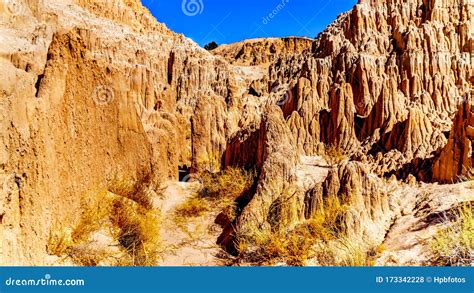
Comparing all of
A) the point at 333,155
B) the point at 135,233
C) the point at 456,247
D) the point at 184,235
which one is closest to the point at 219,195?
the point at 184,235

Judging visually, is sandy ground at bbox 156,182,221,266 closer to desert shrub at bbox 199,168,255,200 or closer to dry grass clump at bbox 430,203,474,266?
desert shrub at bbox 199,168,255,200

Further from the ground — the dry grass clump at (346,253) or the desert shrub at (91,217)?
the desert shrub at (91,217)

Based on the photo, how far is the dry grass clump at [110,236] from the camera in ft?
18.6

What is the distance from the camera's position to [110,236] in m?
6.73

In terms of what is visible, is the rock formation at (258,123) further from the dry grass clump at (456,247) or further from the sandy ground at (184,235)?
the dry grass clump at (456,247)

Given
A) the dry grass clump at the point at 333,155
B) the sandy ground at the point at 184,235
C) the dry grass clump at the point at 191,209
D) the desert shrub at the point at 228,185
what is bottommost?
the sandy ground at the point at 184,235

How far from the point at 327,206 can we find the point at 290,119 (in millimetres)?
10166

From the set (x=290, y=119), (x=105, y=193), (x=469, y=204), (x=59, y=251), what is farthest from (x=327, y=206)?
(x=290, y=119)

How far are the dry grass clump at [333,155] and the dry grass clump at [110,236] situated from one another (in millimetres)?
8610

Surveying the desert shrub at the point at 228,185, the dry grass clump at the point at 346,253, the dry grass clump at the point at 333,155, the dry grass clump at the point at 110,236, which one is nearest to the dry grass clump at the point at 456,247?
the dry grass clump at the point at 346,253

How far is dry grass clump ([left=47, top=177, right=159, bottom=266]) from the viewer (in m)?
5.66

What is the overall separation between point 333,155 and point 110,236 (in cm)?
1086

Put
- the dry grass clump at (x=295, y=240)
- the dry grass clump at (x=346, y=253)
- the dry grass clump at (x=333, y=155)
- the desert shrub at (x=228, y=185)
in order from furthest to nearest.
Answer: the dry grass clump at (x=333, y=155) → the desert shrub at (x=228, y=185) → the dry grass clump at (x=295, y=240) → the dry grass clump at (x=346, y=253)

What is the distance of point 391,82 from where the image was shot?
61.7 feet
